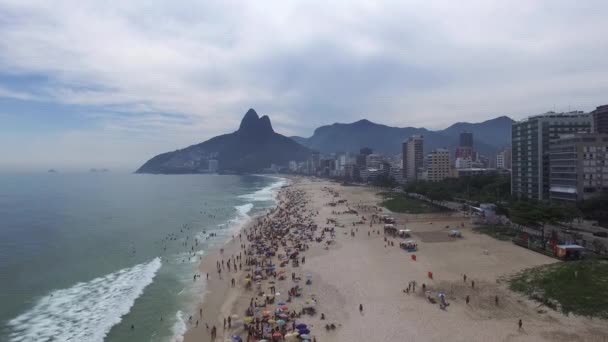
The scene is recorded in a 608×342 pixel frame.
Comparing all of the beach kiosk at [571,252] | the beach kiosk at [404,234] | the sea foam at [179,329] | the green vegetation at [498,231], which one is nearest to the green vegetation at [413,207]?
the green vegetation at [498,231]

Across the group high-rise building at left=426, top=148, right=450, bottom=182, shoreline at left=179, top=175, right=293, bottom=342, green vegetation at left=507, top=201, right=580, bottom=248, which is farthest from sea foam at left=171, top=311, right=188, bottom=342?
high-rise building at left=426, top=148, right=450, bottom=182

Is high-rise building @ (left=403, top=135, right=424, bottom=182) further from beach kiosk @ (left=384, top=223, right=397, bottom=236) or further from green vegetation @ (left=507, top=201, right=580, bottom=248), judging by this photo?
green vegetation @ (left=507, top=201, right=580, bottom=248)

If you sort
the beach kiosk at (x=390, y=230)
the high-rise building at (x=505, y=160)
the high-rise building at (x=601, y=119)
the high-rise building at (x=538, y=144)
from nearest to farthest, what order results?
the beach kiosk at (x=390, y=230)
the high-rise building at (x=538, y=144)
the high-rise building at (x=601, y=119)
the high-rise building at (x=505, y=160)

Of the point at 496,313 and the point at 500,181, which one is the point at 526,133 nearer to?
the point at 500,181

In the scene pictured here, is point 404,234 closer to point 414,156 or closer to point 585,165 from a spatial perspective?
point 585,165

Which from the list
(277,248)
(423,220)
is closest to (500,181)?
(423,220)

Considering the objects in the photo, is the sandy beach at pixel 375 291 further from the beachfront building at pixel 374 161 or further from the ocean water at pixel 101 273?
the beachfront building at pixel 374 161
